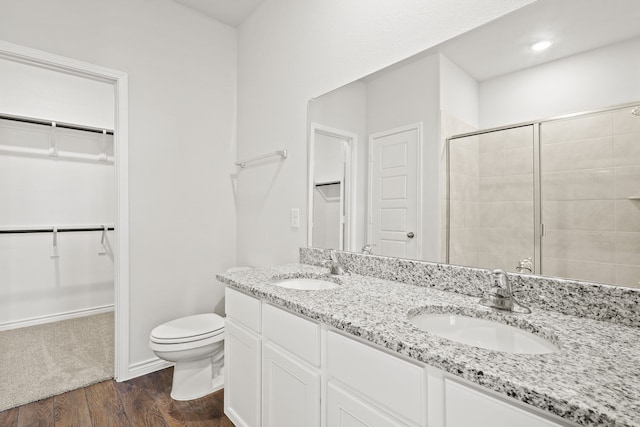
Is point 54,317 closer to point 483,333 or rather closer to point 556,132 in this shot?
point 483,333

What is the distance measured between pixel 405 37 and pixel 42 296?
12.8 ft

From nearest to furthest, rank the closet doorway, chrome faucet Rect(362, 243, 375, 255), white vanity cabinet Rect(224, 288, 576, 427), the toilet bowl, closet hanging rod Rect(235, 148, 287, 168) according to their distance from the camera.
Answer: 1. white vanity cabinet Rect(224, 288, 576, 427)
2. chrome faucet Rect(362, 243, 375, 255)
3. the toilet bowl
4. closet hanging rod Rect(235, 148, 287, 168)
5. the closet doorway

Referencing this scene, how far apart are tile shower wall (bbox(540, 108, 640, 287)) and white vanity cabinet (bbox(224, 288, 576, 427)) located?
22.9 inches

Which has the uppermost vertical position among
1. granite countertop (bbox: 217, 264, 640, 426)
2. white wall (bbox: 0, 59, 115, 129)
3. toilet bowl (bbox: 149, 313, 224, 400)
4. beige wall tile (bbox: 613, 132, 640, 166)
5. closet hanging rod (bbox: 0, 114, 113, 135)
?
white wall (bbox: 0, 59, 115, 129)

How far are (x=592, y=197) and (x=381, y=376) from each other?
0.81m

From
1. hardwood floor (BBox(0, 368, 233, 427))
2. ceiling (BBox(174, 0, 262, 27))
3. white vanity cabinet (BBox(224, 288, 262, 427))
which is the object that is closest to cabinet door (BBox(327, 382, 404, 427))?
white vanity cabinet (BBox(224, 288, 262, 427))

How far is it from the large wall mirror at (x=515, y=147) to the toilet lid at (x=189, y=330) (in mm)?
1117

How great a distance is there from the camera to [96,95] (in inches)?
132

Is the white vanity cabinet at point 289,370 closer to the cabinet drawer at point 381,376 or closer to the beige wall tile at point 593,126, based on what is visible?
the cabinet drawer at point 381,376

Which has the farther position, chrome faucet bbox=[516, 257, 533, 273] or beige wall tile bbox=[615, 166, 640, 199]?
chrome faucet bbox=[516, 257, 533, 273]

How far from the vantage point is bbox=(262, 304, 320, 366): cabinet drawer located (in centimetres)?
106

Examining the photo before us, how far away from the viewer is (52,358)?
2352 mm

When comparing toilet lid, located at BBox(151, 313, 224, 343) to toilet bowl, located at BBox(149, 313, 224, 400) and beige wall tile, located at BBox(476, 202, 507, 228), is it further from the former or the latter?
beige wall tile, located at BBox(476, 202, 507, 228)

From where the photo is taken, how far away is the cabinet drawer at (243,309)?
1.37m
